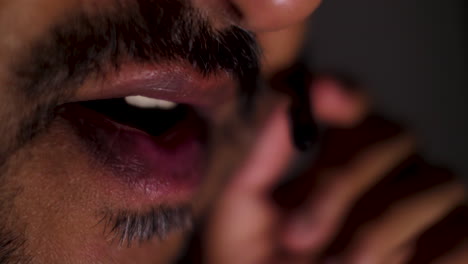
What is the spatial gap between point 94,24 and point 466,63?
1.05 metres

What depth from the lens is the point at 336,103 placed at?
28.9 inches

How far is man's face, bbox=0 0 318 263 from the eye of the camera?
0.40m

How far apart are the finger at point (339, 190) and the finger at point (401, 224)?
43mm

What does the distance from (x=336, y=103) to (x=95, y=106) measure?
349 millimetres

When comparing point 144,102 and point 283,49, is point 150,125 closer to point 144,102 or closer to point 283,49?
point 144,102

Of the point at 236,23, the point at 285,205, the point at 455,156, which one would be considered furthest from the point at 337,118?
the point at 455,156

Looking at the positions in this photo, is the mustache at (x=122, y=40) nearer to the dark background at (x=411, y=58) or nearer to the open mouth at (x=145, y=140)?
the open mouth at (x=145, y=140)

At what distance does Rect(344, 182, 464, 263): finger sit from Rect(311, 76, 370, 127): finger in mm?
138

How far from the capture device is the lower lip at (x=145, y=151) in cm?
49

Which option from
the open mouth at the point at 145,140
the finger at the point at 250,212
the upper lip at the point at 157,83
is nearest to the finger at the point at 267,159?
the finger at the point at 250,212

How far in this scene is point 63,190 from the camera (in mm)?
457

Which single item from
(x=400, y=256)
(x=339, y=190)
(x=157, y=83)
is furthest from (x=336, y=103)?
(x=157, y=83)

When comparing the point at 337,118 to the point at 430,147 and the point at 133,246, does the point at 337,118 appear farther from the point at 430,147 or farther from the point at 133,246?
the point at 430,147

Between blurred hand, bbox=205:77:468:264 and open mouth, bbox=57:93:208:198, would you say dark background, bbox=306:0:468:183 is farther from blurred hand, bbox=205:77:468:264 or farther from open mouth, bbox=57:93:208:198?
open mouth, bbox=57:93:208:198
